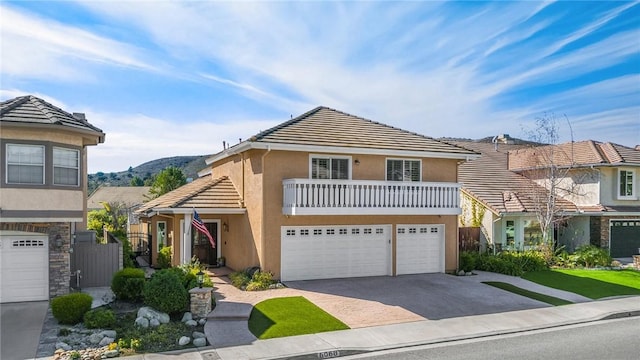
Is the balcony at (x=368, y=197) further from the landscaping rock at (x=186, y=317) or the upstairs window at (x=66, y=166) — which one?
the upstairs window at (x=66, y=166)

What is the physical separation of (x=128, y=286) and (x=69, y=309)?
2.20 meters

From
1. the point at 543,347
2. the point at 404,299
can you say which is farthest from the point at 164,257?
the point at 543,347

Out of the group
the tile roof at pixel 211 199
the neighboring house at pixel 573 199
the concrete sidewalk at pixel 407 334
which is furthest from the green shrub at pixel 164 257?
the neighboring house at pixel 573 199

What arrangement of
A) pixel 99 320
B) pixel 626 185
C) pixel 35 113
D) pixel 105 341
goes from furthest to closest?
pixel 626 185
pixel 35 113
pixel 99 320
pixel 105 341

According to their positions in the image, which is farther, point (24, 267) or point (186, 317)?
point (24, 267)

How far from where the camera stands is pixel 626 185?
1021 inches

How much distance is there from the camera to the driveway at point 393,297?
13.2 metres

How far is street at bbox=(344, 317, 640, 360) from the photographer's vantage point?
33.2 ft

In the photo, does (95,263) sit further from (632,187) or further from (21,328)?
(632,187)

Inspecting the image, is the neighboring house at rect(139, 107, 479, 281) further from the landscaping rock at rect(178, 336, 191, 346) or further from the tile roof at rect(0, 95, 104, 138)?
the landscaping rock at rect(178, 336, 191, 346)

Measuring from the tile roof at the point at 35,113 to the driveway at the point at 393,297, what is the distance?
719 centimetres

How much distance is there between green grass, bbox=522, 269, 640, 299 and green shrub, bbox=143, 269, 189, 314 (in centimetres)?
1406

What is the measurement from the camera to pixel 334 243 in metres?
17.8

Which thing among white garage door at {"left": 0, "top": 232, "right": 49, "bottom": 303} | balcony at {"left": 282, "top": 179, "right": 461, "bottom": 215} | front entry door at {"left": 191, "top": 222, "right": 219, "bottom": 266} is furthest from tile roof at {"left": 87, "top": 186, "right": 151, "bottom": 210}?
balcony at {"left": 282, "top": 179, "right": 461, "bottom": 215}
